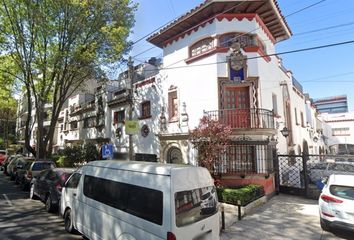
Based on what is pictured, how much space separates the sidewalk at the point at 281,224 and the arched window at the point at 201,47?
852 cm

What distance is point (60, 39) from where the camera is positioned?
1795 cm

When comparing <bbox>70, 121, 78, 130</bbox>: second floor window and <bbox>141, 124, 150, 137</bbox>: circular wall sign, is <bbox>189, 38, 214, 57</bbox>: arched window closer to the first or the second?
<bbox>141, 124, 150, 137</bbox>: circular wall sign

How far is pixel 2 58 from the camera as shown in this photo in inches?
727

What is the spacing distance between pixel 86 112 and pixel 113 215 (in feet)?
72.4

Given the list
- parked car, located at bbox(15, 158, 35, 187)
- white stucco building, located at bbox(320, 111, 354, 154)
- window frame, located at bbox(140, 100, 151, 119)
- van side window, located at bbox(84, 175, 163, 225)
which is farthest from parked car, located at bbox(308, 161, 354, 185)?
white stucco building, located at bbox(320, 111, 354, 154)

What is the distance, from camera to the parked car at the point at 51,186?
9.51 meters

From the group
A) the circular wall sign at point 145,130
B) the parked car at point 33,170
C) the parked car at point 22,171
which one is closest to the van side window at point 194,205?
the parked car at point 33,170

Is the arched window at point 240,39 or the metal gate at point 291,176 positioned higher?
the arched window at point 240,39

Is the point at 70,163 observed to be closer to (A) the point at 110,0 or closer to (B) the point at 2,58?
(B) the point at 2,58

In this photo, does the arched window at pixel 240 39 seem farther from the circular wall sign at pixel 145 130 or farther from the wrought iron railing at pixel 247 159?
the circular wall sign at pixel 145 130

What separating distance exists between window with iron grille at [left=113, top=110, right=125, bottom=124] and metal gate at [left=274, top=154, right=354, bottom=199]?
12.3m

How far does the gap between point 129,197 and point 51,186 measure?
6173mm

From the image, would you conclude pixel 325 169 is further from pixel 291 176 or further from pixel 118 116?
pixel 118 116

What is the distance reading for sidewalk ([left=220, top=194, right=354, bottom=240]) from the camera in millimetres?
7340
